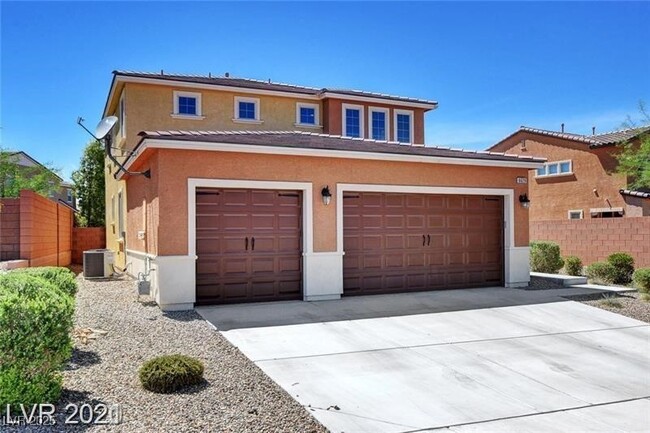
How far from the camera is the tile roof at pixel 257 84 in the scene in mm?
17062

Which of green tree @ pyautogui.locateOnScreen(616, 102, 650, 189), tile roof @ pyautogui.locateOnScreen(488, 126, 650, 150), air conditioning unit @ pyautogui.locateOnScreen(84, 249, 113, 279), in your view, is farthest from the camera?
tile roof @ pyautogui.locateOnScreen(488, 126, 650, 150)

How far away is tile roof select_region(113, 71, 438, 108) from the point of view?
56.0 feet

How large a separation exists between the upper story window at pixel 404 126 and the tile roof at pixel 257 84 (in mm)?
554

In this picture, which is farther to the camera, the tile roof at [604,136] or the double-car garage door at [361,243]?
the tile roof at [604,136]

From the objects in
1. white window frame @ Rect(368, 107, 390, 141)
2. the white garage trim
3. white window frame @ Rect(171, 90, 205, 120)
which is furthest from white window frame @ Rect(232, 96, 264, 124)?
the white garage trim

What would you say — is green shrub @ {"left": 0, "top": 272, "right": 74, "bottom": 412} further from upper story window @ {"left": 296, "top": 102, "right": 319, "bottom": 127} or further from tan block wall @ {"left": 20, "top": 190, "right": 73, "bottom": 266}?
upper story window @ {"left": 296, "top": 102, "right": 319, "bottom": 127}

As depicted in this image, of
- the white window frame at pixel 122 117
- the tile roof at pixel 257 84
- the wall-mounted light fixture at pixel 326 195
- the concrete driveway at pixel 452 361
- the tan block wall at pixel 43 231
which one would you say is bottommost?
the concrete driveway at pixel 452 361

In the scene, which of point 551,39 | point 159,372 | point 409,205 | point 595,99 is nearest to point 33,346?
point 159,372

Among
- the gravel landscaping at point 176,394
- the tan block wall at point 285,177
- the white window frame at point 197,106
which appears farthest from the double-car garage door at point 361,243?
the white window frame at point 197,106

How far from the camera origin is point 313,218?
10875 millimetres

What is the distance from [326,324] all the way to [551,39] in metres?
11.5

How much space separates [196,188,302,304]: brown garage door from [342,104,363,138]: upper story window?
9.03 metres

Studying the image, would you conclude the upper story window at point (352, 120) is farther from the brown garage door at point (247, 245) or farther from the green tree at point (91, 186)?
the green tree at point (91, 186)

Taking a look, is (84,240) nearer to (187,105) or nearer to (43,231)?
(43,231)
